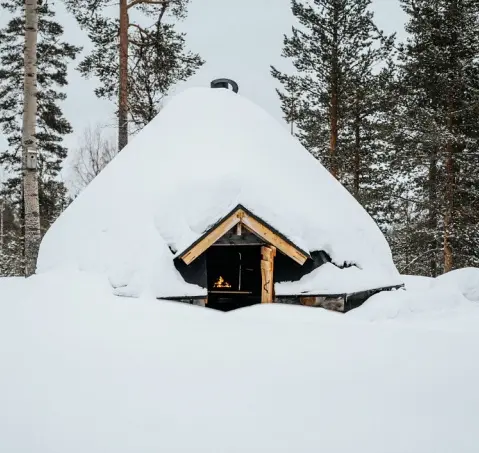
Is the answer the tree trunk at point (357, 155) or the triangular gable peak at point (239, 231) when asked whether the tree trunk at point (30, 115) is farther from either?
the tree trunk at point (357, 155)

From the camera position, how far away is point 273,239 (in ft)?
19.2

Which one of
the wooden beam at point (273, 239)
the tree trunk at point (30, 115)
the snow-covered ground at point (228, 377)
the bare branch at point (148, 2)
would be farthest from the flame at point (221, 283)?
the bare branch at point (148, 2)

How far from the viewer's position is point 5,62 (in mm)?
11781

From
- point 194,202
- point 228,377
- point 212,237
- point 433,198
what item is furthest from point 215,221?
point 433,198

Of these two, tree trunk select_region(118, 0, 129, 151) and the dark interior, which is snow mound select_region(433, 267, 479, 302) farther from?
tree trunk select_region(118, 0, 129, 151)

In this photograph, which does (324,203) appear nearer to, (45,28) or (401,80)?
(401,80)

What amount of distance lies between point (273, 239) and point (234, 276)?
3336mm

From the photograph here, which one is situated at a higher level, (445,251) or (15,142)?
(15,142)

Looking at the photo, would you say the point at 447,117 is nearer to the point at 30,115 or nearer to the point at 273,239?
the point at 273,239

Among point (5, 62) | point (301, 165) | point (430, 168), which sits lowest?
point (301, 165)

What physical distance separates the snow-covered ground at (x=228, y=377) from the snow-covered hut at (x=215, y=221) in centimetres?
53

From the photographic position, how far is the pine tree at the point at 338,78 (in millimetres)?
13797

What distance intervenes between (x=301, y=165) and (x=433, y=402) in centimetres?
542

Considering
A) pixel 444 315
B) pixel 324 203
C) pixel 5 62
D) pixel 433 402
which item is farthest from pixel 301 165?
pixel 5 62
